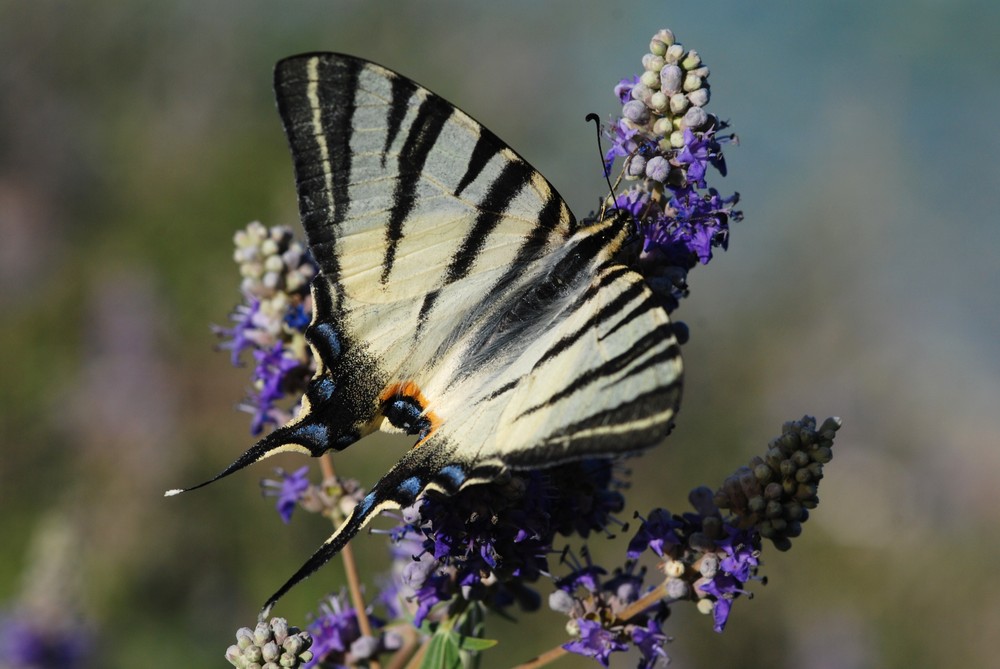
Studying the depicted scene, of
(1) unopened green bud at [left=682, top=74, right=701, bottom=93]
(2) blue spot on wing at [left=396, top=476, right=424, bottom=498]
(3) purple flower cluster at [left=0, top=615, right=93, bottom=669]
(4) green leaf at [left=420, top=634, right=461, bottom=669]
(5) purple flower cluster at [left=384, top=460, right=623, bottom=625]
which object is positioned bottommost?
(3) purple flower cluster at [left=0, top=615, right=93, bottom=669]

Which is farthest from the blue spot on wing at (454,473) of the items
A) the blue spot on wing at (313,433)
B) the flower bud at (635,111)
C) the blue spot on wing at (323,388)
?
the flower bud at (635,111)

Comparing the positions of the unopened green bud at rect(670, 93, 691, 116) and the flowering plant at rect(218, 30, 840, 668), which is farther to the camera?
the unopened green bud at rect(670, 93, 691, 116)

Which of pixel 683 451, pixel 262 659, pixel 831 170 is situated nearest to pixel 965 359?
pixel 831 170

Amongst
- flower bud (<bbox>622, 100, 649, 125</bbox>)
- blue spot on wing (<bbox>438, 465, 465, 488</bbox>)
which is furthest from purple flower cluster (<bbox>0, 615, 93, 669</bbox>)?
flower bud (<bbox>622, 100, 649, 125</bbox>)

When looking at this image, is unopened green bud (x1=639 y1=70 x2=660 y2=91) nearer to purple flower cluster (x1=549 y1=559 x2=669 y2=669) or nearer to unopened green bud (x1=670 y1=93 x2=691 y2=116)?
unopened green bud (x1=670 y1=93 x2=691 y2=116)

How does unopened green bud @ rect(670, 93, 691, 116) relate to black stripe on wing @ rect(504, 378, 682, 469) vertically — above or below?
above

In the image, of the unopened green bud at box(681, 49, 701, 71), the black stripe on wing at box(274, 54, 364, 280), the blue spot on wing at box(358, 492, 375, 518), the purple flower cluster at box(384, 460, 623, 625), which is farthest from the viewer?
the unopened green bud at box(681, 49, 701, 71)

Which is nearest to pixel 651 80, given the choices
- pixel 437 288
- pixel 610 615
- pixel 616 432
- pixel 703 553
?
pixel 437 288

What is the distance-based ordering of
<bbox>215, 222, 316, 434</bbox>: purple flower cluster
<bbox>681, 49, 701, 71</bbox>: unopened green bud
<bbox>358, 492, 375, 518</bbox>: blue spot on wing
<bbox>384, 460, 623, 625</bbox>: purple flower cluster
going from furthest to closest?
<bbox>215, 222, 316, 434</bbox>: purple flower cluster, <bbox>681, 49, 701, 71</bbox>: unopened green bud, <bbox>384, 460, 623, 625</bbox>: purple flower cluster, <bbox>358, 492, 375, 518</bbox>: blue spot on wing
